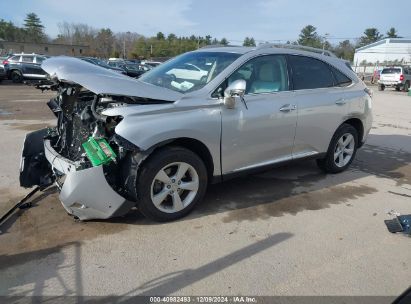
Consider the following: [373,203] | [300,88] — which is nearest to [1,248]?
[300,88]

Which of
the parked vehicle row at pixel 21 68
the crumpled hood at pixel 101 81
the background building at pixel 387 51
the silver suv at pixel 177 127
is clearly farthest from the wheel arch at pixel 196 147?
the background building at pixel 387 51

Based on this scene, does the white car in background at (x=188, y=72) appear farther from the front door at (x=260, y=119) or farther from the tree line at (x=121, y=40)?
the tree line at (x=121, y=40)

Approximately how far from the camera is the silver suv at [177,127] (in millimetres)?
3609

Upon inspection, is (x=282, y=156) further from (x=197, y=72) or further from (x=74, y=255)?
(x=74, y=255)

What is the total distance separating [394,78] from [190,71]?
95.0ft

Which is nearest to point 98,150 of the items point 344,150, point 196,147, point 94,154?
point 94,154

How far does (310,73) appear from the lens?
17.1 feet

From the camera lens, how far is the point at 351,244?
3.73m

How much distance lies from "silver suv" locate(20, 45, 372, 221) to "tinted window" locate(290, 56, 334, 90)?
16 millimetres

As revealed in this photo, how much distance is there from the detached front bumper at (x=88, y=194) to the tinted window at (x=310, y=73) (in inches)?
106

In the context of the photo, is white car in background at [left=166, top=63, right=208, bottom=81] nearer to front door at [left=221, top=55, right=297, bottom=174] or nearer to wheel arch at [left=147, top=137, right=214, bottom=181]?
front door at [left=221, top=55, right=297, bottom=174]

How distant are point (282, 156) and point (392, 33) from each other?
10964 cm

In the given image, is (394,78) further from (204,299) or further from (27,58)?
(204,299)

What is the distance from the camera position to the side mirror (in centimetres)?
390
